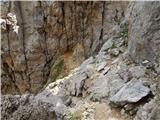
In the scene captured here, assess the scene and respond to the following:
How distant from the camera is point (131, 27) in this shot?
11.8 m

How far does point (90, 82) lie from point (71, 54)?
12311 mm

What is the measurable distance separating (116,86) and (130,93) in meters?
1.05

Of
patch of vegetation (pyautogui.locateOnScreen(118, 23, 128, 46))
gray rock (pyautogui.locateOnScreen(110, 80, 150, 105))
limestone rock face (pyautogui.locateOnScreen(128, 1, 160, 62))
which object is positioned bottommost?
gray rock (pyautogui.locateOnScreen(110, 80, 150, 105))

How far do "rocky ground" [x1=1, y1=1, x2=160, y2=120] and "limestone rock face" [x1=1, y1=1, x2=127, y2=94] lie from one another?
9922mm

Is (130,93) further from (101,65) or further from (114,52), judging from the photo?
(114,52)

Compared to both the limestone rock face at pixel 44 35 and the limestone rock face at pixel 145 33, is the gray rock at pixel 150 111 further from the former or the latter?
the limestone rock face at pixel 44 35

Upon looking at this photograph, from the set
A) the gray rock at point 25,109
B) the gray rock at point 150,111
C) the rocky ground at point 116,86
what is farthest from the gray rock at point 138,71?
the gray rock at point 25,109

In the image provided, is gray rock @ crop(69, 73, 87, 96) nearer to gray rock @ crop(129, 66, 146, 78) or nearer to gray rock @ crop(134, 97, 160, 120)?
gray rock @ crop(129, 66, 146, 78)

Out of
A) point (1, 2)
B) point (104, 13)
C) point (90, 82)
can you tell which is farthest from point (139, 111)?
point (1, 2)

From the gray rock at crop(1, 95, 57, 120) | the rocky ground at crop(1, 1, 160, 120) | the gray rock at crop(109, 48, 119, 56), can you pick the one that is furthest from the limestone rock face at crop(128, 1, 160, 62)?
the gray rock at crop(1, 95, 57, 120)

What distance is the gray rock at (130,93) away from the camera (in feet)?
31.2

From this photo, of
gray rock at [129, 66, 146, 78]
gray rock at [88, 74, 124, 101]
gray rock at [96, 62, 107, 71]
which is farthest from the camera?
gray rock at [96, 62, 107, 71]

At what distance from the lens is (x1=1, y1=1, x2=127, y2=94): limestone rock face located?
22797 millimetres

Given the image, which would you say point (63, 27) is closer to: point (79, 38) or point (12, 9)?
point (79, 38)
